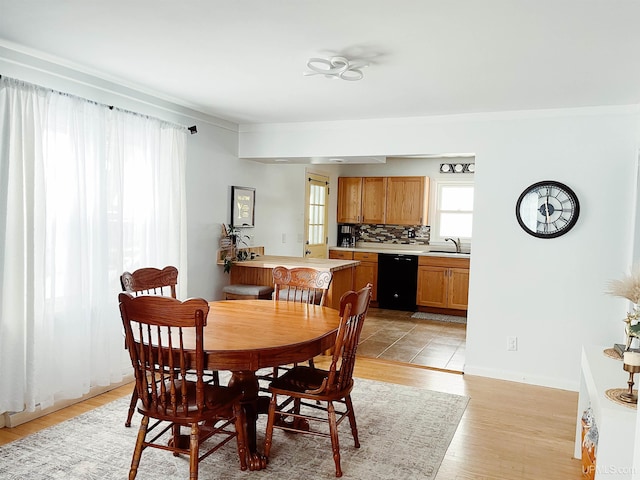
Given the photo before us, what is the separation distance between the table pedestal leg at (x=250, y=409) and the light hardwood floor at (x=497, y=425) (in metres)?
0.93

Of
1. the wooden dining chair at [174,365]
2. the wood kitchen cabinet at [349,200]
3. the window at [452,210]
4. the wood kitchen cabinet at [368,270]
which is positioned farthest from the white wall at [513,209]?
the window at [452,210]

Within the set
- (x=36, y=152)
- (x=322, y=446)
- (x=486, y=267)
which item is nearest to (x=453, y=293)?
(x=486, y=267)

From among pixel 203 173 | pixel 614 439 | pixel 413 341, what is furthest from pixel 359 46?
pixel 413 341

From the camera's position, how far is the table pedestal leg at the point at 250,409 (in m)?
2.70

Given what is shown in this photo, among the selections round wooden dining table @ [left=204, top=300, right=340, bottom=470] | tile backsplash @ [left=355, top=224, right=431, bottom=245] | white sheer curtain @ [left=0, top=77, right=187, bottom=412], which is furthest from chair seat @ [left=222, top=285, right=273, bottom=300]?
tile backsplash @ [left=355, top=224, right=431, bottom=245]

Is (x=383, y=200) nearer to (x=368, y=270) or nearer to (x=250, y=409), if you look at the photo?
(x=368, y=270)

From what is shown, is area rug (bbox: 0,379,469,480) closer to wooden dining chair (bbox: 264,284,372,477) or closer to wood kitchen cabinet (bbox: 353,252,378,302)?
wooden dining chair (bbox: 264,284,372,477)

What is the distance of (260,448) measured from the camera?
9.62 feet

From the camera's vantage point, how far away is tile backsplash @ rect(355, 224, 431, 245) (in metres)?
7.84

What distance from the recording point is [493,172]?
4414 millimetres

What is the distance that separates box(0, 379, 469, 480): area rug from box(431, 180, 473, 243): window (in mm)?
4460

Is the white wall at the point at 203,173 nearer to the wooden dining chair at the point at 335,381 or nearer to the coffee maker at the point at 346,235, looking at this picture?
the wooden dining chair at the point at 335,381

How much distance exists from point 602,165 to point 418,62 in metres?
2.06

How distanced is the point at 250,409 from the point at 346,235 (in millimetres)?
5603
